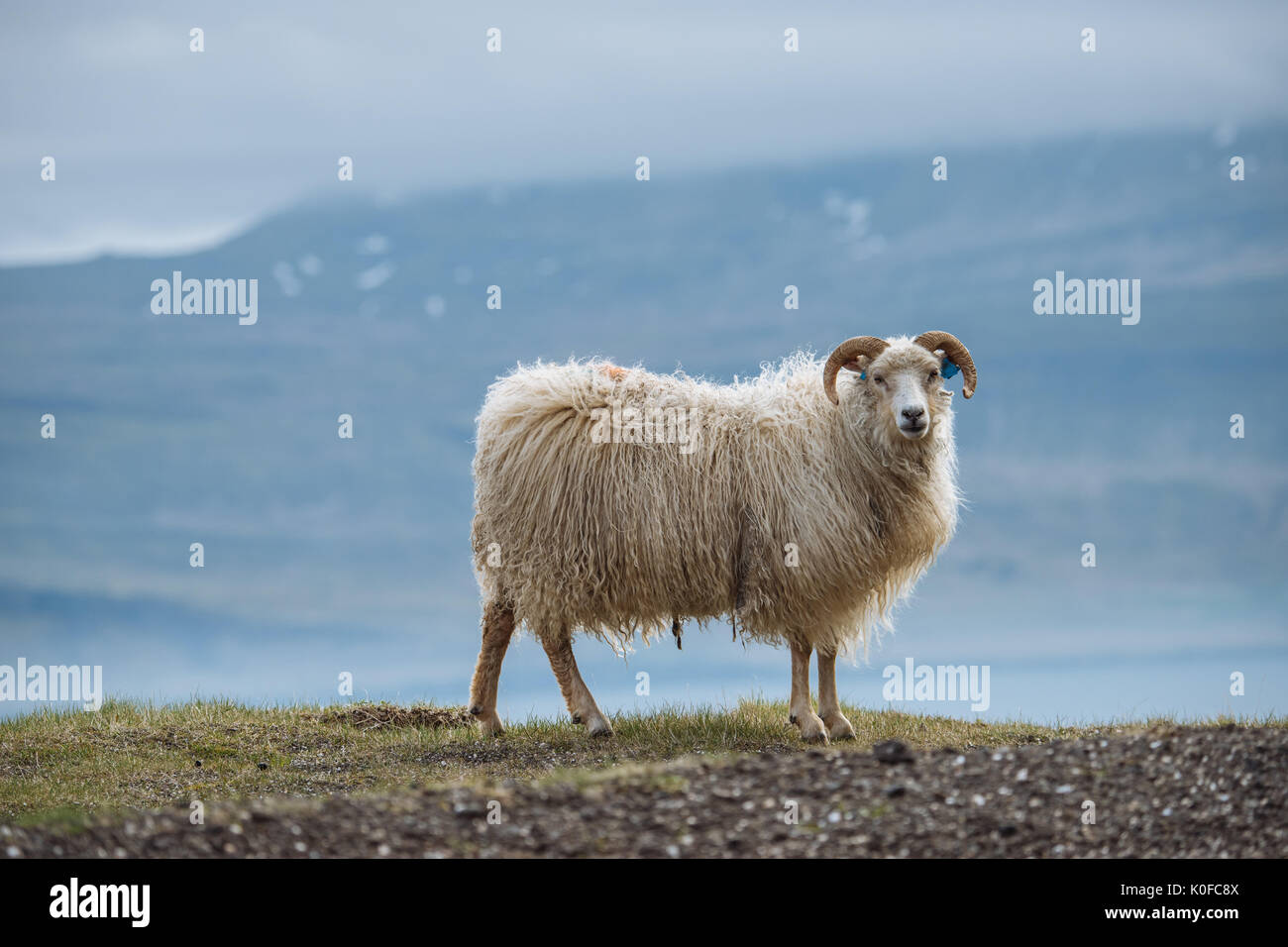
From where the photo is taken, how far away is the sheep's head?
1120 centimetres

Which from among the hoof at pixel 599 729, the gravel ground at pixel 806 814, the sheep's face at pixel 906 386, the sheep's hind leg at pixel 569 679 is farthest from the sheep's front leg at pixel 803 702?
the gravel ground at pixel 806 814

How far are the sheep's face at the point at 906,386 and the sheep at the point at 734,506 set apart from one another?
2 cm

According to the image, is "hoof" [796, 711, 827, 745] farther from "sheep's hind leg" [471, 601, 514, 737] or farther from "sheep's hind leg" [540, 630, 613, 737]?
"sheep's hind leg" [471, 601, 514, 737]

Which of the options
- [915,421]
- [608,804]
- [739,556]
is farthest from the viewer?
[739,556]

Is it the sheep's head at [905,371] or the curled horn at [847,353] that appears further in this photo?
the curled horn at [847,353]

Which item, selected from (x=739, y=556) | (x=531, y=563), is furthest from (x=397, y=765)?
(x=739, y=556)

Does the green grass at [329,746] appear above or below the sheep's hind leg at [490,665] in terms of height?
below

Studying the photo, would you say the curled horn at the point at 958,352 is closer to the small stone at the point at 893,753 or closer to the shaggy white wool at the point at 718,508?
the shaggy white wool at the point at 718,508

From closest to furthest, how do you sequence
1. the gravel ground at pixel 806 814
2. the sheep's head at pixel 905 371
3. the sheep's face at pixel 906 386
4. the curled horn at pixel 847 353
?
1. the gravel ground at pixel 806 814
2. the sheep's face at pixel 906 386
3. the sheep's head at pixel 905 371
4. the curled horn at pixel 847 353

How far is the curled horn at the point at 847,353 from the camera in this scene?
1173 centimetres

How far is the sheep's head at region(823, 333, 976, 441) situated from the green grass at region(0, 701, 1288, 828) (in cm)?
281
